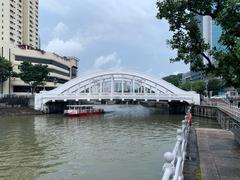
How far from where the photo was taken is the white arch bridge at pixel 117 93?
62688mm

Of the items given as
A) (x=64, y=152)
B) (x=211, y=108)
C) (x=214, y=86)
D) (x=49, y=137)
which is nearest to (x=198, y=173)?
(x=64, y=152)

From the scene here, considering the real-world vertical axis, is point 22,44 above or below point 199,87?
above

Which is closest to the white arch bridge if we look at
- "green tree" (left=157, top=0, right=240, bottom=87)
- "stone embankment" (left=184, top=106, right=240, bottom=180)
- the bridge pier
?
the bridge pier

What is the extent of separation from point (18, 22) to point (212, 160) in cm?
11123

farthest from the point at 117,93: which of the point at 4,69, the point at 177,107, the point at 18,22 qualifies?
the point at 18,22

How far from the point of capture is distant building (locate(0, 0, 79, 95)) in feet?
290

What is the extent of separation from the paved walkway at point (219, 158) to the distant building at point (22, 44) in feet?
254

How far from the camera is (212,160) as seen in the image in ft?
35.7

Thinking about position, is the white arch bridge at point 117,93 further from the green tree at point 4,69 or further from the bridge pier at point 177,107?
the green tree at point 4,69

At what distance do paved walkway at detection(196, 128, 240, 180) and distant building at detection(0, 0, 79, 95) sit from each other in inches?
3042

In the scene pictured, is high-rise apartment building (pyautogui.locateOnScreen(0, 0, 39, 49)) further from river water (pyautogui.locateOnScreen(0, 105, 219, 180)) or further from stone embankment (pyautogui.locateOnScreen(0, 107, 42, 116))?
river water (pyautogui.locateOnScreen(0, 105, 219, 180))

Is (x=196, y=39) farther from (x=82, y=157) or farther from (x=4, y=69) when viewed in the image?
(x=4, y=69)

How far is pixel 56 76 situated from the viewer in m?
103

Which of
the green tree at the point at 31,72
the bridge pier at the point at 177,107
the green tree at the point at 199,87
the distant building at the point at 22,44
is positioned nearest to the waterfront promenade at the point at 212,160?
the bridge pier at the point at 177,107
